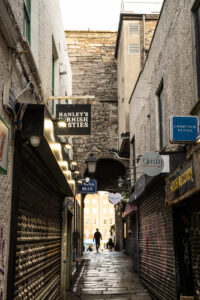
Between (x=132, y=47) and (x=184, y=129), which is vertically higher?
(x=132, y=47)

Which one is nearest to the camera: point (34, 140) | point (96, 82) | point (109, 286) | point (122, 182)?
point (34, 140)

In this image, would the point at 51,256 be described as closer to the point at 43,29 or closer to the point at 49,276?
the point at 49,276

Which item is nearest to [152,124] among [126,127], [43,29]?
[43,29]

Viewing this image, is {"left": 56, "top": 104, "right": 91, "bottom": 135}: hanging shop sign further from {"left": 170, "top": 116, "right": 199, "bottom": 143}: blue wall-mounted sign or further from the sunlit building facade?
the sunlit building facade

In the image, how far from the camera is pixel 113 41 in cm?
2355

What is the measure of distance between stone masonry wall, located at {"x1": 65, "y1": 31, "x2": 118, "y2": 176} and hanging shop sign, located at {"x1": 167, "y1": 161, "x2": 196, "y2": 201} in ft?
49.3

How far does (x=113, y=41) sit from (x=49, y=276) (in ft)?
59.3

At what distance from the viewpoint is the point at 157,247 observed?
400 inches

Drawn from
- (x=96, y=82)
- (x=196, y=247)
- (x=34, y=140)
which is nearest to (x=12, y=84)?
(x=34, y=140)

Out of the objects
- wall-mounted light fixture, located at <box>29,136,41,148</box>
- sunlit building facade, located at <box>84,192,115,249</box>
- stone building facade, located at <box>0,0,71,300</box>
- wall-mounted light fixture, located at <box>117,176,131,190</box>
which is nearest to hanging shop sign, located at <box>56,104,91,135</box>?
stone building facade, located at <box>0,0,71,300</box>

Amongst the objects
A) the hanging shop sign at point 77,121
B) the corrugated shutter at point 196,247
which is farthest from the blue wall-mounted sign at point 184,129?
the hanging shop sign at point 77,121

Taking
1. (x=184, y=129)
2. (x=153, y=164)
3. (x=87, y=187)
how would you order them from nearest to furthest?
(x=184, y=129) → (x=153, y=164) → (x=87, y=187)

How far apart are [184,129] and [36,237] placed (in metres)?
2.98

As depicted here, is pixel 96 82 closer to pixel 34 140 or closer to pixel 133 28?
pixel 133 28
